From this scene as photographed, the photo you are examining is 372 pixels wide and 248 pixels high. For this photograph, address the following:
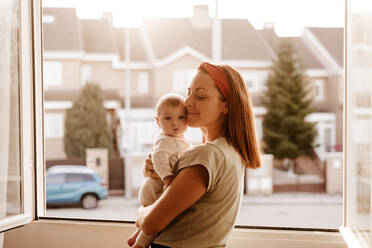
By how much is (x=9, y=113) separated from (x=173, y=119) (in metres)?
0.83

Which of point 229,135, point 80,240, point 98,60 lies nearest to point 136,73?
point 98,60

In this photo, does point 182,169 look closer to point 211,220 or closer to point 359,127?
point 211,220

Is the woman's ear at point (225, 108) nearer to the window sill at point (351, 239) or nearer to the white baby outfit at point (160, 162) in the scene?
the white baby outfit at point (160, 162)

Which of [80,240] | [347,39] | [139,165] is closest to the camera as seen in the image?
[347,39]

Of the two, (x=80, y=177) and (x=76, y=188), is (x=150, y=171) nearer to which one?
(x=80, y=177)

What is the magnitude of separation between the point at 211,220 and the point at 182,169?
144 mm

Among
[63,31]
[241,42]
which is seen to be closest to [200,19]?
[241,42]

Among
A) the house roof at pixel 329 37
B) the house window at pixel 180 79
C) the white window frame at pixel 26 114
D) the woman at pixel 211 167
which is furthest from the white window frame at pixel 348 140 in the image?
the house roof at pixel 329 37

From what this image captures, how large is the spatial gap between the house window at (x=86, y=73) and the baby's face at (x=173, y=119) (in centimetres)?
961

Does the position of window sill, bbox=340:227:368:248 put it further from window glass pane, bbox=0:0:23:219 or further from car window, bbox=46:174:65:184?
car window, bbox=46:174:65:184

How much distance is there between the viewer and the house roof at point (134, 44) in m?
9.91

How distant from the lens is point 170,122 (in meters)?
0.93

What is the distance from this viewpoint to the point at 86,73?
1029 centimetres

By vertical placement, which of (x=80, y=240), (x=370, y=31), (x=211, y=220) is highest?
(x=370, y=31)
